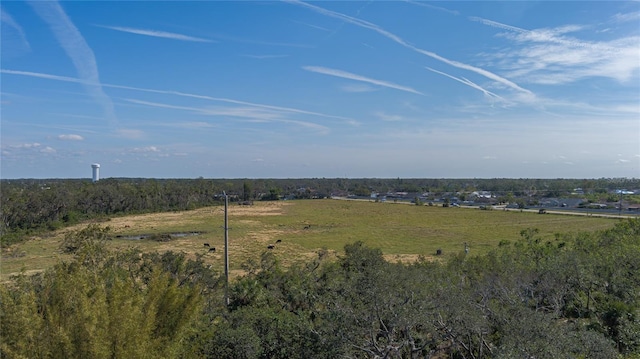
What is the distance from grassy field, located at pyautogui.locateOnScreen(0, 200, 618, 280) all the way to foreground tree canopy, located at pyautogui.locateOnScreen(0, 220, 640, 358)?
50.6ft

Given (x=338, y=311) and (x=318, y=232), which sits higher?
(x=338, y=311)

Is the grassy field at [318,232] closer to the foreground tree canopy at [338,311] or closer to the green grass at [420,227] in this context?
the green grass at [420,227]

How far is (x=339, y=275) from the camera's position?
17.4 meters

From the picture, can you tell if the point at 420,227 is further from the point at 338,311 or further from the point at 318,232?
the point at 338,311

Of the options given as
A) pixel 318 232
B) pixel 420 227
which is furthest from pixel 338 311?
pixel 420 227

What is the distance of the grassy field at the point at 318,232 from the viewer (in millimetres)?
39562

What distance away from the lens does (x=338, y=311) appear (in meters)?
11.6

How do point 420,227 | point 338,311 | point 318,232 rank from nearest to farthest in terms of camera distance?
1. point 338,311
2. point 318,232
3. point 420,227

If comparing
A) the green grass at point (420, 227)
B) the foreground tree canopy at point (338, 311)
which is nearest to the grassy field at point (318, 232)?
the green grass at point (420, 227)

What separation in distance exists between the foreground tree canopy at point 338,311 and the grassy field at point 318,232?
1543 centimetres

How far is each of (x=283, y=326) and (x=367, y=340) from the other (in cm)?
263

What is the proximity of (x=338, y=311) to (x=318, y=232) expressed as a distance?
44.4 meters

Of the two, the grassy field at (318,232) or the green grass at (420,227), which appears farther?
the green grass at (420,227)

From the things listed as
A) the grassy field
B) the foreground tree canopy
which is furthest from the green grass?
the foreground tree canopy
